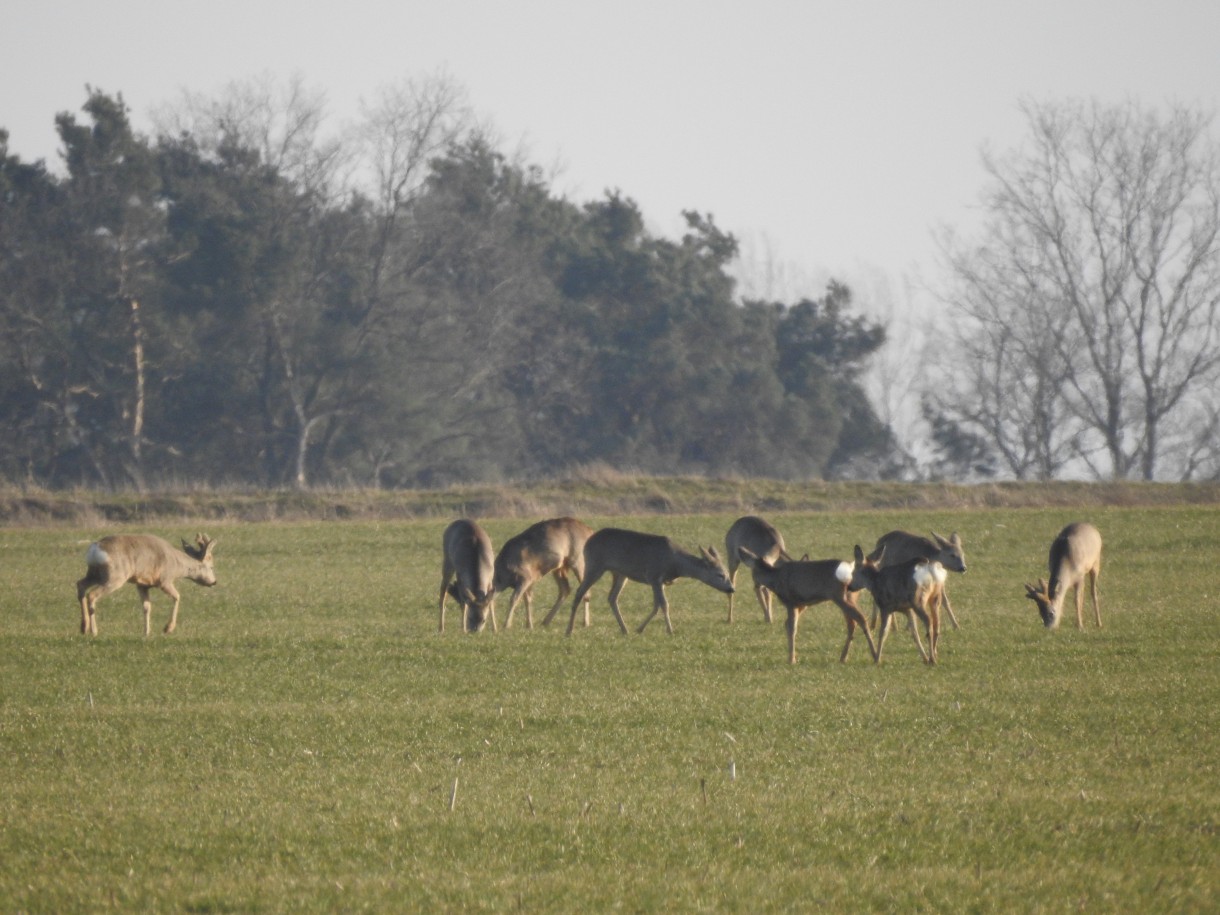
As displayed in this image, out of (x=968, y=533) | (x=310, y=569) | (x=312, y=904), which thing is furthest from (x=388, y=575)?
(x=312, y=904)

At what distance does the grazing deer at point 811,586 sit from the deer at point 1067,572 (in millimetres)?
2881

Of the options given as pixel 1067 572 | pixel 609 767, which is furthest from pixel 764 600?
pixel 609 767

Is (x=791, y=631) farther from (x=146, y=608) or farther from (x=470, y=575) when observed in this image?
(x=146, y=608)

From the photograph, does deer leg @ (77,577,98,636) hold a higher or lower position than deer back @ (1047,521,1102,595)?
lower

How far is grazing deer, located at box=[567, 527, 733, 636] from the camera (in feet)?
62.8

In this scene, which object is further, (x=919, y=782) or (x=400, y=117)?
(x=400, y=117)

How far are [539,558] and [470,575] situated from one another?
3.05ft

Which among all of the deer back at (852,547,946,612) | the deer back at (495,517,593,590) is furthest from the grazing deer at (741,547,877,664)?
the deer back at (495,517,593,590)

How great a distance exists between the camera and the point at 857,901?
24.1 ft

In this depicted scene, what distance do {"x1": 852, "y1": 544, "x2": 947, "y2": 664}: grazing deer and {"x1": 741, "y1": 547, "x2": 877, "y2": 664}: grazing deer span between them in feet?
0.55

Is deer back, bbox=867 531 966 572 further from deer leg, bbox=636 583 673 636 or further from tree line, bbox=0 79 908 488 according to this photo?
tree line, bbox=0 79 908 488

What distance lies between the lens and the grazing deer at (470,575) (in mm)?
19125

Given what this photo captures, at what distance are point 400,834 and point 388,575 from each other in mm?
19496

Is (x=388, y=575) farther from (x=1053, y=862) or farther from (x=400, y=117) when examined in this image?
(x=400, y=117)
